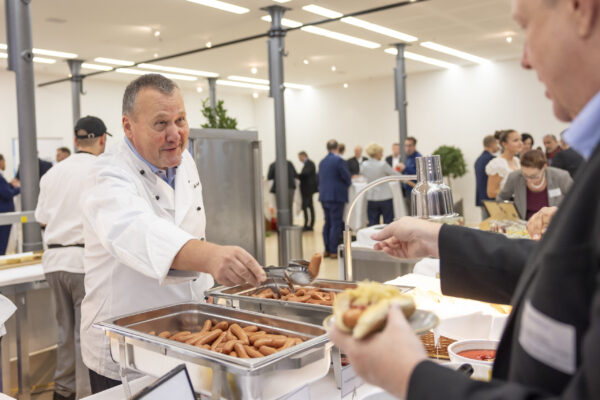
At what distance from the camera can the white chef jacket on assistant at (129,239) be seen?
4.98ft

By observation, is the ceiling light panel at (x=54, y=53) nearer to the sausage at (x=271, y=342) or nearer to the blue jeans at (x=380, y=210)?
the blue jeans at (x=380, y=210)

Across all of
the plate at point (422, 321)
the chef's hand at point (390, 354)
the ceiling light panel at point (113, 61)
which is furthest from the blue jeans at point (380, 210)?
the chef's hand at point (390, 354)

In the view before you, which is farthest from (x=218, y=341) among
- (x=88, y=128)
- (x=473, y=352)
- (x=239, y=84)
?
(x=239, y=84)

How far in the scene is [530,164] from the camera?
464cm

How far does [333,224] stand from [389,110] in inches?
232

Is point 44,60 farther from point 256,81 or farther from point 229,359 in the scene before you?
point 229,359

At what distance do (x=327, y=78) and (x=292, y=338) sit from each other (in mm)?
12822

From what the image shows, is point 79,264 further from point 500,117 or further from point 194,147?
point 500,117

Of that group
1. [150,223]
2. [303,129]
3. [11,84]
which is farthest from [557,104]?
[303,129]

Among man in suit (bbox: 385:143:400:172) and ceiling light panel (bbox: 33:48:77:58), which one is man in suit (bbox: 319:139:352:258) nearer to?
man in suit (bbox: 385:143:400:172)

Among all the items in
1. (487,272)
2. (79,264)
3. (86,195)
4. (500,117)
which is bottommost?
(79,264)

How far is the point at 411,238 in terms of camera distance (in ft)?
4.47

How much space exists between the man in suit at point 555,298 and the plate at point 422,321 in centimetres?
7

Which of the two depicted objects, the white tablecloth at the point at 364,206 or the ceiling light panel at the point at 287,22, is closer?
the ceiling light panel at the point at 287,22
